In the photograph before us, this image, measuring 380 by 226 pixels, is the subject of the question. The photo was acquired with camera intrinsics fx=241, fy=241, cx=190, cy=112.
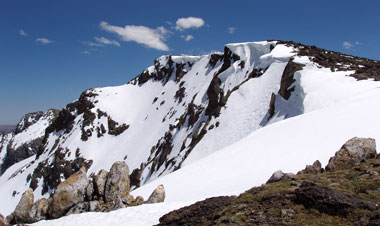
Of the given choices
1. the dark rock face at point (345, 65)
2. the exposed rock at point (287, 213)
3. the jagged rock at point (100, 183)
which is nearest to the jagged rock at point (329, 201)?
the exposed rock at point (287, 213)

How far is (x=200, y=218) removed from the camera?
929 cm

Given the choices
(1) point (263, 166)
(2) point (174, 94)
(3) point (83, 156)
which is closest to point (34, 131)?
(3) point (83, 156)

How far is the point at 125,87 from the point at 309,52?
8532cm

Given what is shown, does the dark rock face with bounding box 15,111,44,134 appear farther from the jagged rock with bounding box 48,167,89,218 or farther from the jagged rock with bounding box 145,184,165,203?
the jagged rock with bounding box 145,184,165,203

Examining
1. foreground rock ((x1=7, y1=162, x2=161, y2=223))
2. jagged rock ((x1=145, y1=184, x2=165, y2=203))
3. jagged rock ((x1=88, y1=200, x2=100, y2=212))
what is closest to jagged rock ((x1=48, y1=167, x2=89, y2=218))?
foreground rock ((x1=7, y1=162, x2=161, y2=223))

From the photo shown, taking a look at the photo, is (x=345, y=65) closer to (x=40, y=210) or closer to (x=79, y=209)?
(x=79, y=209)

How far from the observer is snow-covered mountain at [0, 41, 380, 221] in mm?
18672

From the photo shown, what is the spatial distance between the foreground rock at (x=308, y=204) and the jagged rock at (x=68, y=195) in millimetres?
11659

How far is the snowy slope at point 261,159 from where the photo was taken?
→ 50.1ft

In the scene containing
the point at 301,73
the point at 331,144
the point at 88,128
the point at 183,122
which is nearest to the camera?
the point at 331,144

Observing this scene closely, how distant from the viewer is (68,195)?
19.2m

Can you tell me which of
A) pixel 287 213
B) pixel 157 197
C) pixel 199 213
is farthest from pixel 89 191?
pixel 287 213

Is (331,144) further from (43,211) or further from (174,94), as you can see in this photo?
(174,94)

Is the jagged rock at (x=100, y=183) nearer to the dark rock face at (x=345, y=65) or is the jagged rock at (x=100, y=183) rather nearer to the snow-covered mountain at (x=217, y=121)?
the snow-covered mountain at (x=217, y=121)
